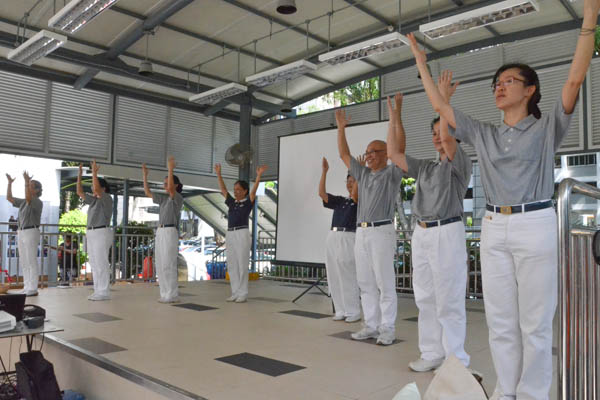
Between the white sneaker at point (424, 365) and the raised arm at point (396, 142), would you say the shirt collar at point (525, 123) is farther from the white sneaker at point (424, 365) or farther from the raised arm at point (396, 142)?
the white sneaker at point (424, 365)

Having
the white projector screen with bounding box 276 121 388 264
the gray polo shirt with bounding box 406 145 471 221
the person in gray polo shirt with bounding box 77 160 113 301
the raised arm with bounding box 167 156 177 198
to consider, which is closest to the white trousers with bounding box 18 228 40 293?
the person in gray polo shirt with bounding box 77 160 113 301

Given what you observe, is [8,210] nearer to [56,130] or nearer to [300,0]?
[56,130]

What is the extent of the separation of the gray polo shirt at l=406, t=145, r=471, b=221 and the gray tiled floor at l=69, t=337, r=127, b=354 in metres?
2.19

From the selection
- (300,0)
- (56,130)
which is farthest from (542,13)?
(56,130)

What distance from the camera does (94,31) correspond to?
7.33 m

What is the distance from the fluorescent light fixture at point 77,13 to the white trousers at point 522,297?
485cm

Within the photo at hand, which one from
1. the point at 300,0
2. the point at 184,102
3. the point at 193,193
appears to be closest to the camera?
the point at 300,0

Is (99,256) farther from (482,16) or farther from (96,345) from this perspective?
(482,16)

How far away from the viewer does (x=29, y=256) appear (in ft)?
21.0

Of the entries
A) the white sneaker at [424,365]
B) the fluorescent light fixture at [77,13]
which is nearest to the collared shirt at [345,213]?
the white sneaker at [424,365]

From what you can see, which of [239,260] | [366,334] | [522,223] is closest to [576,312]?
[522,223]

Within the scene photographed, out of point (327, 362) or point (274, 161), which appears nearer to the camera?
point (327, 362)

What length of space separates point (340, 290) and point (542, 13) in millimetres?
5172

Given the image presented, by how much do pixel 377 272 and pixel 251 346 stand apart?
1.04m
